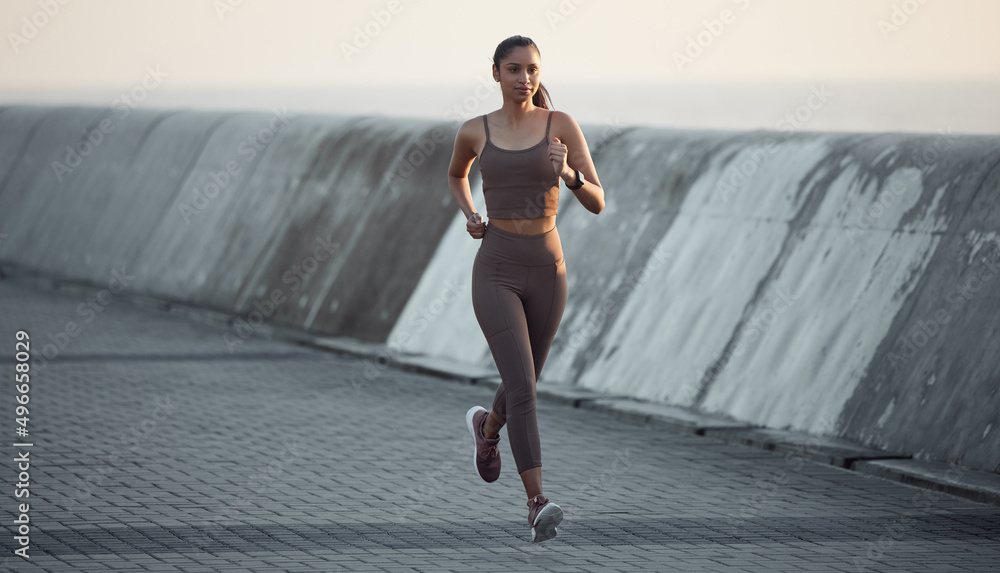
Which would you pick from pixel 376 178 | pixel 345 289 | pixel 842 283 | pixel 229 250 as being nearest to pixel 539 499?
pixel 842 283

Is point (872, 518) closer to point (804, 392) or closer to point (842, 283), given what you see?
point (804, 392)

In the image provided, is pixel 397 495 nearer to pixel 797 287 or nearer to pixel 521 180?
pixel 521 180

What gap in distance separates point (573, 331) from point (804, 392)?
251 cm

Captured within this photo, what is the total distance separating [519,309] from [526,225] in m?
0.38

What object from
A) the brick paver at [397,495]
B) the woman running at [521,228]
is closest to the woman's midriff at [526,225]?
the woman running at [521,228]

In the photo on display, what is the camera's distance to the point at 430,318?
11.8 meters

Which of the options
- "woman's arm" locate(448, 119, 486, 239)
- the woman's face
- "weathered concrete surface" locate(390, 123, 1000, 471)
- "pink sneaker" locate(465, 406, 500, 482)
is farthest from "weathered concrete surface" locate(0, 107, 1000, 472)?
the woman's face

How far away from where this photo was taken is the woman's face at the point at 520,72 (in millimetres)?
5637

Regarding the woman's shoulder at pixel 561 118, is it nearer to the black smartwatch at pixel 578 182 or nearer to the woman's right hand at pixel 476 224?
the black smartwatch at pixel 578 182

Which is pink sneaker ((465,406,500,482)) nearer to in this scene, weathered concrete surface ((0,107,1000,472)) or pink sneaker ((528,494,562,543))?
pink sneaker ((528,494,562,543))

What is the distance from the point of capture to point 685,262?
9.98 m

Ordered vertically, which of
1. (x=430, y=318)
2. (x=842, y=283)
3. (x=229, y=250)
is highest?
(x=229, y=250)

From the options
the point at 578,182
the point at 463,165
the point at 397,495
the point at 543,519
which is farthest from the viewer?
the point at 397,495

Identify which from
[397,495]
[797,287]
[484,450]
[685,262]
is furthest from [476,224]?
[685,262]
